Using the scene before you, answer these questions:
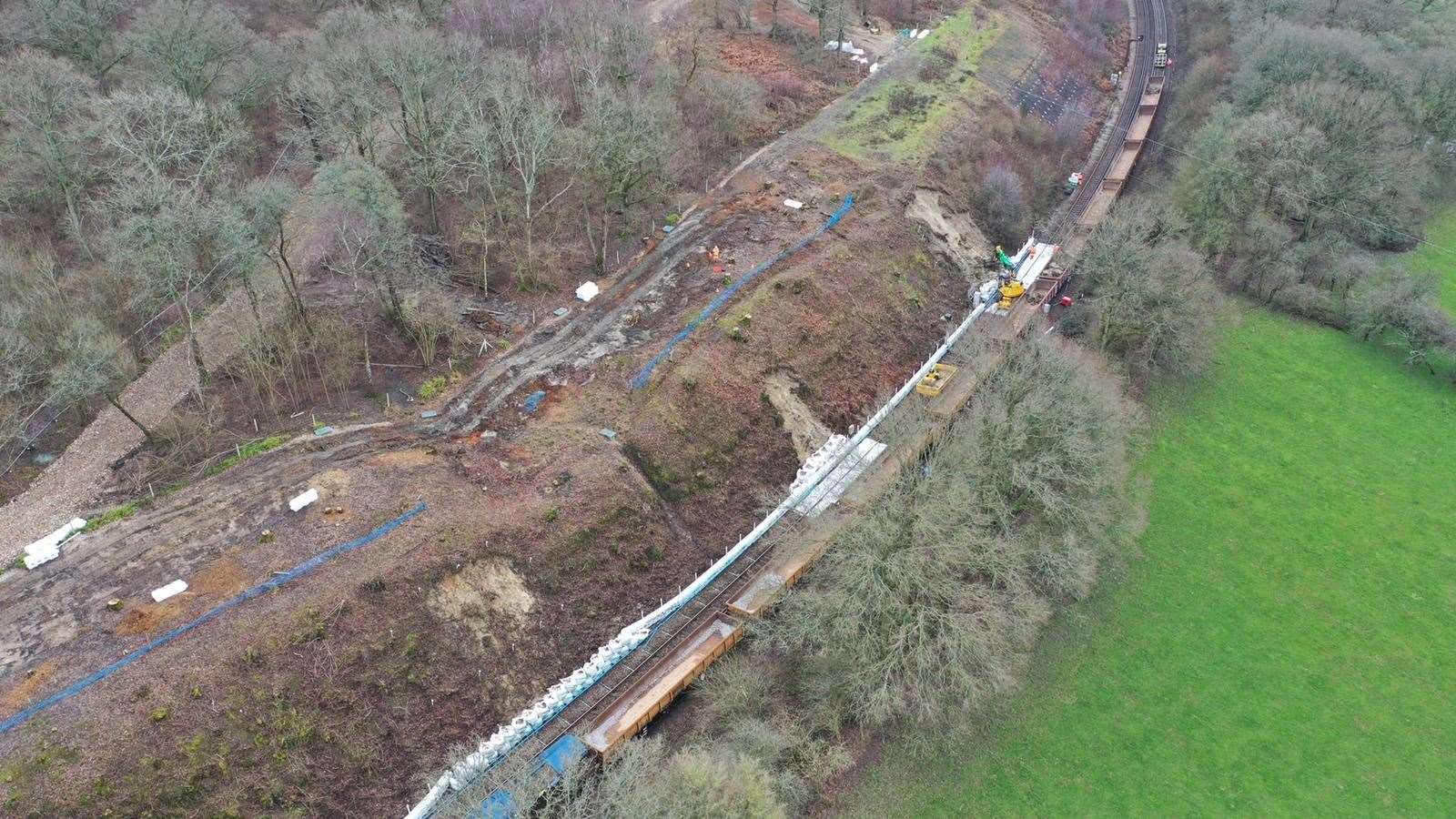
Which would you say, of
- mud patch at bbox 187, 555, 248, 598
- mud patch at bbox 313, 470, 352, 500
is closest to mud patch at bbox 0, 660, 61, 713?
mud patch at bbox 187, 555, 248, 598

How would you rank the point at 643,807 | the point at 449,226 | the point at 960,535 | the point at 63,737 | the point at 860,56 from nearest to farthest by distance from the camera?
the point at 643,807
the point at 63,737
the point at 960,535
the point at 449,226
the point at 860,56

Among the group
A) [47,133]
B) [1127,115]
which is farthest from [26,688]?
[1127,115]

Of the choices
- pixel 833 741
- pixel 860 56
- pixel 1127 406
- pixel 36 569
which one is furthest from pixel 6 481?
pixel 860 56

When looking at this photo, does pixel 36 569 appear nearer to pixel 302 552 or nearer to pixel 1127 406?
pixel 302 552

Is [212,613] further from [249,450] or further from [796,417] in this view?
[796,417]

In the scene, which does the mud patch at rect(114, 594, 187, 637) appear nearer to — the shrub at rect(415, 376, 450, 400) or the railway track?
the shrub at rect(415, 376, 450, 400)
